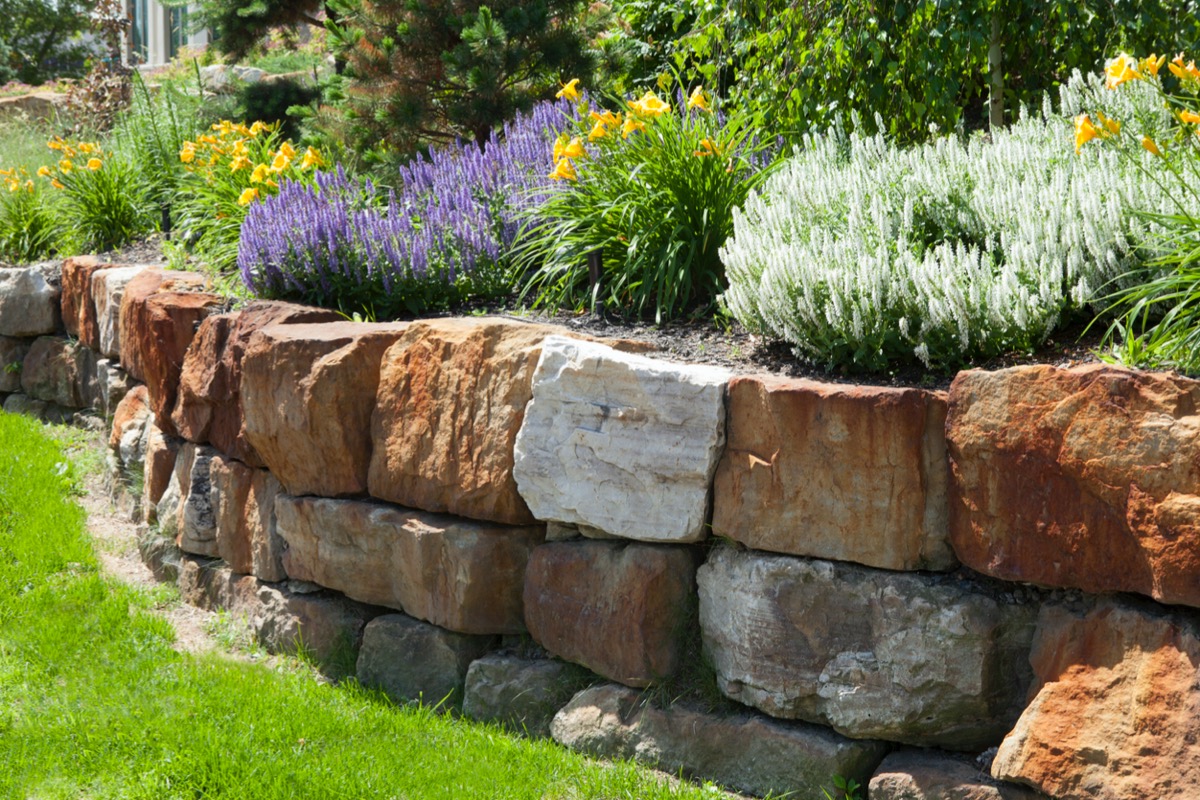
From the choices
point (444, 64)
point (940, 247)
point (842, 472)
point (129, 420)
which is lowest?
point (129, 420)

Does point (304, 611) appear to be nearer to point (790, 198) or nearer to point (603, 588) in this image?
point (603, 588)

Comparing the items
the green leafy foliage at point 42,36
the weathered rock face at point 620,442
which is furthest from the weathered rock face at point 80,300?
the green leafy foliage at point 42,36

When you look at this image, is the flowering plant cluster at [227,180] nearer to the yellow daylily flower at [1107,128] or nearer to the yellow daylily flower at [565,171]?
the yellow daylily flower at [565,171]

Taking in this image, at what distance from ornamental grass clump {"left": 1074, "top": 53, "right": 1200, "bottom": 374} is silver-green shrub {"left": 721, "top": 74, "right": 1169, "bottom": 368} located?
59mm

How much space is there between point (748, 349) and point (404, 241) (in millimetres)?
1855

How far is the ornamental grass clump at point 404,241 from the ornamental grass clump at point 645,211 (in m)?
0.31

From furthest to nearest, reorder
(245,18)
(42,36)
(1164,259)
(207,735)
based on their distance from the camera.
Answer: (42,36) → (245,18) → (207,735) → (1164,259)

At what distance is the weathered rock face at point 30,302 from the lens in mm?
7801

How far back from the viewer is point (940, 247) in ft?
11.3

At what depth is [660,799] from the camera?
3.32 metres

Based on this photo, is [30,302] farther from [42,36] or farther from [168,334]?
[42,36]

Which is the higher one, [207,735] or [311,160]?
[311,160]

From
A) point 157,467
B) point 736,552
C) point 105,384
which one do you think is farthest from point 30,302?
point 736,552

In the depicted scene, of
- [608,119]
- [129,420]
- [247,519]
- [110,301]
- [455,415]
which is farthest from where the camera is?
[110,301]
